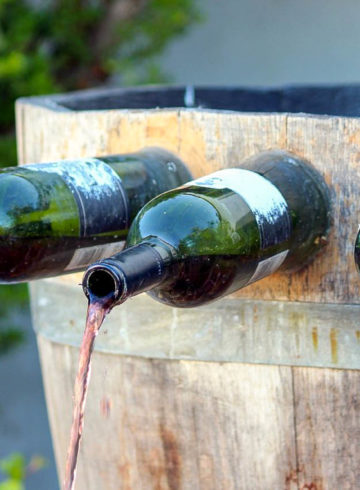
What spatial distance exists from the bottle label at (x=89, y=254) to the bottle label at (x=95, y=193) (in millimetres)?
21

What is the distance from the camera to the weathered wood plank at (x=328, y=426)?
115 centimetres

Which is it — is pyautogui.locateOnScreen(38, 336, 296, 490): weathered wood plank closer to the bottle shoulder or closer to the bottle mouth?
the bottle shoulder

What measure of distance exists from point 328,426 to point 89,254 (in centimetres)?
39

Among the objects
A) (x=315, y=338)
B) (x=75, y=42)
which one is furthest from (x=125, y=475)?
(x=75, y=42)

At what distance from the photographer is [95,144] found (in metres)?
1.30

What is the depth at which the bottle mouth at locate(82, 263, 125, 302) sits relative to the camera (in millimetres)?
824

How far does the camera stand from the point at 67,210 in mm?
1038

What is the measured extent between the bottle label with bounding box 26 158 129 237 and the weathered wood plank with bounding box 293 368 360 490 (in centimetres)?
32

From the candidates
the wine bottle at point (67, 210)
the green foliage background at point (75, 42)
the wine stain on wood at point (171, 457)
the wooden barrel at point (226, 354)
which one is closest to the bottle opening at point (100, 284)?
the wine bottle at point (67, 210)

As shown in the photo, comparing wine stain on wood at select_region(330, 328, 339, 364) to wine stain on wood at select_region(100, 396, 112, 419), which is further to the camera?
wine stain on wood at select_region(100, 396, 112, 419)

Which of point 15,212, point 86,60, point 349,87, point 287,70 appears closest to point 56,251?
point 15,212

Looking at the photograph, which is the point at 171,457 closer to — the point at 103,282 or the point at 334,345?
the point at 334,345

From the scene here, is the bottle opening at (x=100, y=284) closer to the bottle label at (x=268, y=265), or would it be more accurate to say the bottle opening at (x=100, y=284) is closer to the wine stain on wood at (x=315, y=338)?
the bottle label at (x=268, y=265)

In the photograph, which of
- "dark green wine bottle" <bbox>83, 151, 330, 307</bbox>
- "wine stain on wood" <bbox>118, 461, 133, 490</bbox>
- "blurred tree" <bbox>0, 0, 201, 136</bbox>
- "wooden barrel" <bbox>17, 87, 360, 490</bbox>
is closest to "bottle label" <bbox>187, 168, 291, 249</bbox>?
Answer: "dark green wine bottle" <bbox>83, 151, 330, 307</bbox>
